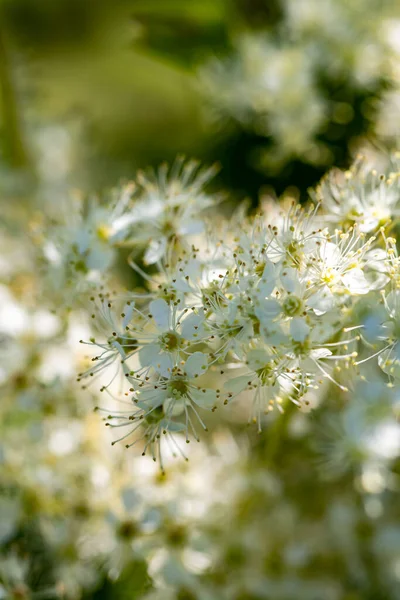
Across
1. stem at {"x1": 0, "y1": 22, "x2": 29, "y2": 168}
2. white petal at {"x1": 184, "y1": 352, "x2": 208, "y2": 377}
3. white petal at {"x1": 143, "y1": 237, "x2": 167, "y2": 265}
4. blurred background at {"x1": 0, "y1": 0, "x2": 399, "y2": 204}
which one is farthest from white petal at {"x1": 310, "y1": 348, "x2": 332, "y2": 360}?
stem at {"x1": 0, "y1": 22, "x2": 29, "y2": 168}

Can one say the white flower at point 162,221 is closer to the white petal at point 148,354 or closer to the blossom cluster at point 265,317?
the blossom cluster at point 265,317

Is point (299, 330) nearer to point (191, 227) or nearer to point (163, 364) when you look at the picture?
point (163, 364)

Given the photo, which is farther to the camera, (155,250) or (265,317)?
(155,250)

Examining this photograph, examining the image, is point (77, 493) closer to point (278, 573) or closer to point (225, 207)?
point (278, 573)

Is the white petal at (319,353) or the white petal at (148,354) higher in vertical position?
the white petal at (319,353)

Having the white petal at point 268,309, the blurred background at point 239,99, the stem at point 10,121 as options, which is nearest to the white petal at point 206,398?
the white petal at point 268,309

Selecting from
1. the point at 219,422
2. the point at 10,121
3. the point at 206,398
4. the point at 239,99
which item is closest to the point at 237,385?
the point at 206,398

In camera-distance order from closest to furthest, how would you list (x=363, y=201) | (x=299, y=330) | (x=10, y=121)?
(x=299, y=330) → (x=363, y=201) → (x=10, y=121)

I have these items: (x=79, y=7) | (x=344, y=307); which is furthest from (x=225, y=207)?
(x=79, y=7)

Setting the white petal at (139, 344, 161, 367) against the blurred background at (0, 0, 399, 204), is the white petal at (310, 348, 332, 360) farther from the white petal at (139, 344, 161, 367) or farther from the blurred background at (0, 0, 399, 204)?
the blurred background at (0, 0, 399, 204)
